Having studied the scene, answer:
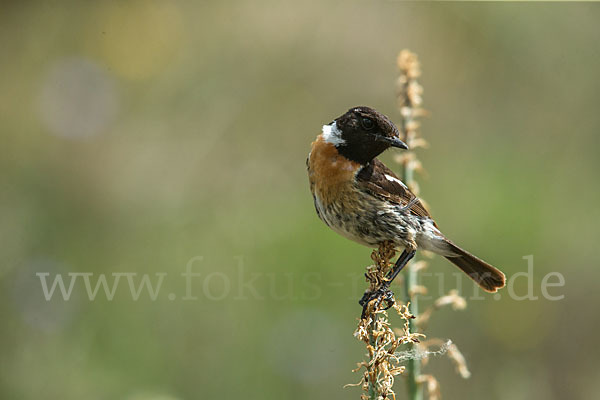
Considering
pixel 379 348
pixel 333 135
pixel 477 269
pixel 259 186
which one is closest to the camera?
pixel 379 348

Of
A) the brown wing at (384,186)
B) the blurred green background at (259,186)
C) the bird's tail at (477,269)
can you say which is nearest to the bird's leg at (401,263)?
the brown wing at (384,186)

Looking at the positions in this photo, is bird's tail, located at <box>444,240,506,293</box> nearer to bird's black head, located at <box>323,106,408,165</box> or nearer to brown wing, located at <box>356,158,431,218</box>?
brown wing, located at <box>356,158,431,218</box>

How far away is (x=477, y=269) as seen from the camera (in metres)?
4.02

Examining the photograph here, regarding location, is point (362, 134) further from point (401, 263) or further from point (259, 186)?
point (259, 186)

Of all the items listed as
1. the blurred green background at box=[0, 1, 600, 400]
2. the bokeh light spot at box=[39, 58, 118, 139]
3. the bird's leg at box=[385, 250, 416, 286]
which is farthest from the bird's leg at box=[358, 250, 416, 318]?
the bokeh light spot at box=[39, 58, 118, 139]

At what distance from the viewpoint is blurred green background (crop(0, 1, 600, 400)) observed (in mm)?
4773

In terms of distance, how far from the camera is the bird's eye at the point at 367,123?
3.54m

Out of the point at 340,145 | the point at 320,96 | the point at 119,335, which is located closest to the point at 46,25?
the point at 320,96

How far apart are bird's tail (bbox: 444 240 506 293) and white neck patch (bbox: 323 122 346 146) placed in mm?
830

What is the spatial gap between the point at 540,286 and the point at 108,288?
3.29m

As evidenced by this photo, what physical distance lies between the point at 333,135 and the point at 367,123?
12.4 inches

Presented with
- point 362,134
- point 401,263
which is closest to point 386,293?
point 401,263

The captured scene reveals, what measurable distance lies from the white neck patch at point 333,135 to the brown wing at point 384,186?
0.67ft

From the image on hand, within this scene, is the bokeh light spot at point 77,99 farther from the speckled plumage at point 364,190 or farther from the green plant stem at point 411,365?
the green plant stem at point 411,365
